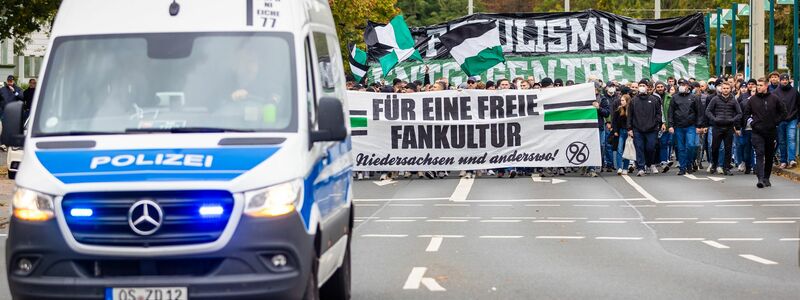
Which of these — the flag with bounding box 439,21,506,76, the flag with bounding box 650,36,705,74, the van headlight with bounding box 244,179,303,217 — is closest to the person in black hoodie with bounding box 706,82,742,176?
the flag with bounding box 650,36,705,74

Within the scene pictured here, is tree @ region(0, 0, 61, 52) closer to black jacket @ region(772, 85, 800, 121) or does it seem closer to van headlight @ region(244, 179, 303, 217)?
black jacket @ region(772, 85, 800, 121)

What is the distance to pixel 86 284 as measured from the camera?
8.28 m

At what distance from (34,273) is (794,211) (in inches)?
549

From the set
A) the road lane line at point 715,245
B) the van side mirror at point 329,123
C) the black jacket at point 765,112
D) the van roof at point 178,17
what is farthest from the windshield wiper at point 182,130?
the black jacket at point 765,112

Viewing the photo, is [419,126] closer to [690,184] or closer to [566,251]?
[690,184]

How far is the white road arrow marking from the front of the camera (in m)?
12.0

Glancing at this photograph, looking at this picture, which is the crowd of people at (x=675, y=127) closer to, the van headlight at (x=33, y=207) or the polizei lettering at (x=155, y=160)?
the polizei lettering at (x=155, y=160)

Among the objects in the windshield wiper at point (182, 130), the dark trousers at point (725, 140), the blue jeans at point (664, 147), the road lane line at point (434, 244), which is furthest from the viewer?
the blue jeans at point (664, 147)

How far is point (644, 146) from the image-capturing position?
29.5 metres

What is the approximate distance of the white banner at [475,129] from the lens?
29359mm

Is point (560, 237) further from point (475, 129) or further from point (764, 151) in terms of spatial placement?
point (475, 129)

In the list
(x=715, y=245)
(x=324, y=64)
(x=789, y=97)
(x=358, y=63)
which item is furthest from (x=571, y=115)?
(x=324, y=64)

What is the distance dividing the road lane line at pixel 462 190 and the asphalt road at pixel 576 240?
0.03m

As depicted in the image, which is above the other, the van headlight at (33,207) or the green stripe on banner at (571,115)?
the van headlight at (33,207)
